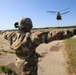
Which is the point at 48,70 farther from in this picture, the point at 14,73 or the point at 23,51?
the point at 23,51

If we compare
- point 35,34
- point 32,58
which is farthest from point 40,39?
point 32,58

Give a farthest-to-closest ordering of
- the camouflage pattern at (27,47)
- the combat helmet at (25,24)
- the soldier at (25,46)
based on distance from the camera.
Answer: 1. the combat helmet at (25,24)
2. the soldier at (25,46)
3. the camouflage pattern at (27,47)

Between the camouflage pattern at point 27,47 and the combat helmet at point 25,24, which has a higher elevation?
the combat helmet at point 25,24

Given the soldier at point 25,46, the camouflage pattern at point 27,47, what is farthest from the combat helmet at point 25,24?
the camouflage pattern at point 27,47

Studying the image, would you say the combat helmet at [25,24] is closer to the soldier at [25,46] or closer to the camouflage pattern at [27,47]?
the soldier at [25,46]

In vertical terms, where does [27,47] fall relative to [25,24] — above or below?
below

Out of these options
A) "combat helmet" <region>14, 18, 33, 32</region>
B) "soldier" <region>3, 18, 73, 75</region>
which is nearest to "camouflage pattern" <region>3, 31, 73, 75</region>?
"soldier" <region>3, 18, 73, 75</region>

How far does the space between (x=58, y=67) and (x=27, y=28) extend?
8.85 meters

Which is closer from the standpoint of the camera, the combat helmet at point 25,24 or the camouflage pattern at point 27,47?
the camouflage pattern at point 27,47

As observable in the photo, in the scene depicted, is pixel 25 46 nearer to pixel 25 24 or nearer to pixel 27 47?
pixel 27 47

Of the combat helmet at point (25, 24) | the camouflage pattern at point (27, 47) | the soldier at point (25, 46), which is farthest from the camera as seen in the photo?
the combat helmet at point (25, 24)

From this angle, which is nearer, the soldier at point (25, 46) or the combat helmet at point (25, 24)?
the soldier at point (25, 46)

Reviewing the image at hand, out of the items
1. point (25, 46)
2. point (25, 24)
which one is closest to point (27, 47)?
point (25, 46)

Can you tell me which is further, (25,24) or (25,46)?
(25,24)
